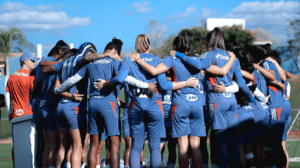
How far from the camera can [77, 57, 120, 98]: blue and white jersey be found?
4871mm

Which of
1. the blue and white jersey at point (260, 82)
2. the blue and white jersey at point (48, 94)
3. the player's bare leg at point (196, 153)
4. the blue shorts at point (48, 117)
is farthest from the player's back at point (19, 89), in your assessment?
the blue and white jersey at point (260, 82)

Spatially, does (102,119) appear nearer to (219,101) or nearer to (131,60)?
(131,60)

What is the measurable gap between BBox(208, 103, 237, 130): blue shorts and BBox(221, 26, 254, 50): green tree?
37.7 meters

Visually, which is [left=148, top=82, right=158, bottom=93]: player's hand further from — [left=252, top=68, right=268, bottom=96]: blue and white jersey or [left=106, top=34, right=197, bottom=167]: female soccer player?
[left=252, top=68, right=268, bottom=96]: blue and white jersey

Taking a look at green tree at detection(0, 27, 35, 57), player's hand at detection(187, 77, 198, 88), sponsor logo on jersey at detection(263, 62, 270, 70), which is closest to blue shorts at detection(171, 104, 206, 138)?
player's hand at detection(187, 77, 198, 88)

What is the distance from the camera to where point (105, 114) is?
15.8 feet

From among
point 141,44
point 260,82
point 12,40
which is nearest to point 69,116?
point 141,44

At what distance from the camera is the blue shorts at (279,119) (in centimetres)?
601

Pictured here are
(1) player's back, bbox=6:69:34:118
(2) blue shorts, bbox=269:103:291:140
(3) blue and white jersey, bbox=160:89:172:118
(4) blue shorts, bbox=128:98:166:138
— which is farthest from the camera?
(1) player's back, bbox=6:69:34:118

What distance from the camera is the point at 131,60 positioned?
15.7ft

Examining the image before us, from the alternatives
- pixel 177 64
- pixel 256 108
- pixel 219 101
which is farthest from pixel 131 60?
pixel 256 108

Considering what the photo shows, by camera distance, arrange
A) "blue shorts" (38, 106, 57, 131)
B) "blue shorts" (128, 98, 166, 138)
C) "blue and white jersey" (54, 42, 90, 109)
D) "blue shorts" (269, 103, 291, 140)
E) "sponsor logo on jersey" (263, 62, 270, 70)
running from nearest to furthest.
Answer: "blue shorts" (128, 98, 166, 138)
"blue and white jersey" (54, 42, 90, 109)
"blue shorts" (38, 106, 57, 131)
"blue shorts" (269, 103, 291, 140)
"sponsor logo on jersey" (263, 62, 270, 70)

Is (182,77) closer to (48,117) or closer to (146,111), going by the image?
(146,111)

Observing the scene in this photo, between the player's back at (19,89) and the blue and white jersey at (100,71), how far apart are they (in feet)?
8.18
